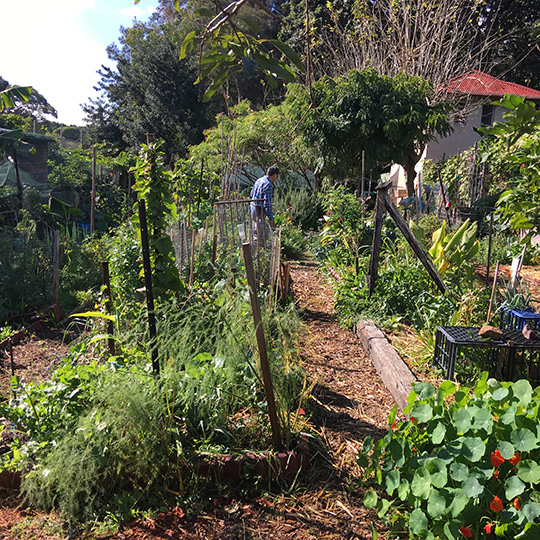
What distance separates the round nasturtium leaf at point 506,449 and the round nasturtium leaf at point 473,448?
7 cm

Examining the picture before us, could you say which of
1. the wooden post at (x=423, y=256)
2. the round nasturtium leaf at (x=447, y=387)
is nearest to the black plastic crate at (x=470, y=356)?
the wooden post at (x=423, y=256)

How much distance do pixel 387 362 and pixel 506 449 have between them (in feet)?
6.51

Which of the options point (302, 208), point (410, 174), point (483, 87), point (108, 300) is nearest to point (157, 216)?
point (108, 300)

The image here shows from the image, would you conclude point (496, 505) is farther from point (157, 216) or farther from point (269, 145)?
point (269, 145)

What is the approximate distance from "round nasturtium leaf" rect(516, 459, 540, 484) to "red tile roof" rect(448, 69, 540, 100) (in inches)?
501

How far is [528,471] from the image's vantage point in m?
1.93

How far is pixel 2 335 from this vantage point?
4699mm

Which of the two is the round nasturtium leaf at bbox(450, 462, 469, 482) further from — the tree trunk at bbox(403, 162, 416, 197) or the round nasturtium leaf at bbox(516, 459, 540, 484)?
the tree trunk at bbox(403, 162, 416, 197)

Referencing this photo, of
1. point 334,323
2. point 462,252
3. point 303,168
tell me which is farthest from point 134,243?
point 303,168

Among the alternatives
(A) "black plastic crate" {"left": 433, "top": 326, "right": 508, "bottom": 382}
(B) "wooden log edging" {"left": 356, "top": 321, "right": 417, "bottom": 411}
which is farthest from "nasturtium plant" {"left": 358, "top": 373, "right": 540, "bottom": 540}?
(A) "black plastic crate" {"left": 433, "top": 326, "right": 508, "bottom": 382}

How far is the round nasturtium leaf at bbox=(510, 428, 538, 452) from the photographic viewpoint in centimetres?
197

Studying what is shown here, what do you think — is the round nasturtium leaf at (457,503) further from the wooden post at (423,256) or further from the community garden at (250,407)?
the wooden post at (423,256)

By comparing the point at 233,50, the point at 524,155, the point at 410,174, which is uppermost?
the point at 410,174

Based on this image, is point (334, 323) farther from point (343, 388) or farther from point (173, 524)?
point (173, 524)
